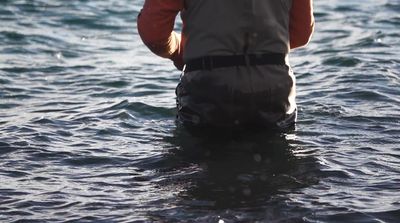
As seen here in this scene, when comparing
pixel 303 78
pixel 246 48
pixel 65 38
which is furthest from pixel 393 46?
pixel 246 48

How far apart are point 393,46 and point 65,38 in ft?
17.3

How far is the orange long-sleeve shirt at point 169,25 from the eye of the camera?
6555 mm

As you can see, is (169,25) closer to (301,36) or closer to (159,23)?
(159,23)

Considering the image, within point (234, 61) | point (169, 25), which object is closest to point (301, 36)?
point (234, 61)

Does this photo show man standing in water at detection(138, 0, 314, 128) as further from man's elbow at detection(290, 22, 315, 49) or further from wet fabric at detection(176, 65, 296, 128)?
man's elbow at detection(290, 22, 315, 49)

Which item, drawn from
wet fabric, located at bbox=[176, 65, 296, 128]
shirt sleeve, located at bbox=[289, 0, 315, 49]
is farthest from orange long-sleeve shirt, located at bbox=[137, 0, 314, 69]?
wet fabric, located at bbox=[176, 65, 296, 128]

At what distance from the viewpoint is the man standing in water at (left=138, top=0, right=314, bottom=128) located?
256 inches

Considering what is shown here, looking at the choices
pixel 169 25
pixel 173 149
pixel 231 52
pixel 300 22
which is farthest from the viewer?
pixel 173 149

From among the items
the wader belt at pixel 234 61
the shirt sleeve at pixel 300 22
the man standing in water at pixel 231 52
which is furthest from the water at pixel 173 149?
the shirt sleeve at pixel 300 22

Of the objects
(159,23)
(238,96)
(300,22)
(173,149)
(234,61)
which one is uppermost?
(159,23)

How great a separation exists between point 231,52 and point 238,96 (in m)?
0.35

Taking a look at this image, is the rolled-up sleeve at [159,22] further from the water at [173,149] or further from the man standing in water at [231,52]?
the water at [173,149]

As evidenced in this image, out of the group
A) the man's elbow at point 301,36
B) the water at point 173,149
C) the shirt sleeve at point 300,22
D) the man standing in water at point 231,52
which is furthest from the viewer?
the man's elbow at point 301,36

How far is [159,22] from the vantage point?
6.61 m
